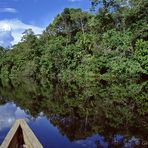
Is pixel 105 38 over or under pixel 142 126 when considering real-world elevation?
over

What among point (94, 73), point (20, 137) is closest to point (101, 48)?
point (94, 73)

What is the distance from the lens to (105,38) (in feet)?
128

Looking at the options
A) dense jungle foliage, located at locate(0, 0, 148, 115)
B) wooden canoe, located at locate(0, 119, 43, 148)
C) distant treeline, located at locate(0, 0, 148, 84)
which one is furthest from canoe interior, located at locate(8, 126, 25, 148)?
distant treeline, located at locate(0, 0, 148, 84)

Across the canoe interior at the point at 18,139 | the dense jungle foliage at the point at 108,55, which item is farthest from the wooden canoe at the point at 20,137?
the dense jungle foliage at the point at 108,55

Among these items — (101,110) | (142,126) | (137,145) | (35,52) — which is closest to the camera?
(137,145)

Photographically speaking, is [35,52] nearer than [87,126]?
No

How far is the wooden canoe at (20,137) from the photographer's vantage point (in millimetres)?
6066

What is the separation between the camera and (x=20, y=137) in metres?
7.06

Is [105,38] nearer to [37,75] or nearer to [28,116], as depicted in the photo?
[28,116]

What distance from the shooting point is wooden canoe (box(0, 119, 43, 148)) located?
239 inches

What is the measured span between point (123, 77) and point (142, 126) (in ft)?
68.3

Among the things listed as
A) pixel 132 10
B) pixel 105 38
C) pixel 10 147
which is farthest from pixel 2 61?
pixel 10 147

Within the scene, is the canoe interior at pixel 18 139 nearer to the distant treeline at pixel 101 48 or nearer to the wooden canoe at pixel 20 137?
the wooden canoe at pixel 20 137

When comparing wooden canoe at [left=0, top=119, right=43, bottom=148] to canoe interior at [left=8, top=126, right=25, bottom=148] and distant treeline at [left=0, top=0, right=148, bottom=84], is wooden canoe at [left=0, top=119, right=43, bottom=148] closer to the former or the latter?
canoe interior at [left=8, top=126, right=25, bottom=148]
